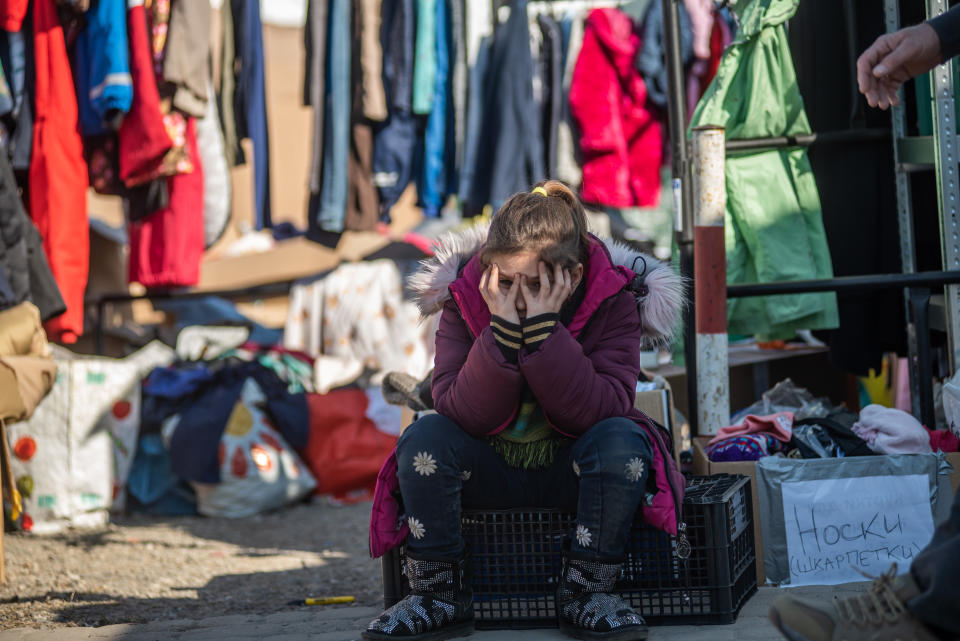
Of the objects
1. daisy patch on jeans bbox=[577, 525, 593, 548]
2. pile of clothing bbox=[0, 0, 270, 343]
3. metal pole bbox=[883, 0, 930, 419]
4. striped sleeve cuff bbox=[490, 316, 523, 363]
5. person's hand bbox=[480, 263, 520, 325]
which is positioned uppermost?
pile of clothing bbox=[0, 0, 270, 343]

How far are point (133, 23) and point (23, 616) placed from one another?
3.35 meters

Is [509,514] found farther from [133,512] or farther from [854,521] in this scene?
[133,512]

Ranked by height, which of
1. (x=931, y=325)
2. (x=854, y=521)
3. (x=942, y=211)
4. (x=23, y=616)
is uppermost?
(x=942, y=211)

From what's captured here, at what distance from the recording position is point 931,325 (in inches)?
151

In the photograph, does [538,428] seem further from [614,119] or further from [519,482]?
[614,119]

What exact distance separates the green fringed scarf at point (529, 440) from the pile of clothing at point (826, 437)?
0.74 metres

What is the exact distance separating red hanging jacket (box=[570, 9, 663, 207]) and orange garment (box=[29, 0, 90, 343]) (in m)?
2.84

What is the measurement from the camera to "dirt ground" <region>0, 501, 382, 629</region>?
3359mm

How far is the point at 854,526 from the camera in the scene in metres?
2.81

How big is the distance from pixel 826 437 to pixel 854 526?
34 centimetres

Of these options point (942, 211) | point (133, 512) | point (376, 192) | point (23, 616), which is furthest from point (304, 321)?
point (942, 211)

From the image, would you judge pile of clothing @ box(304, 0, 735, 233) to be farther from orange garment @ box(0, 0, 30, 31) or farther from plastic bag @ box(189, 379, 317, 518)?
orange garment @ box(0, 0, 30, 31)

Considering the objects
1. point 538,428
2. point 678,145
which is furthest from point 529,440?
point 678,145

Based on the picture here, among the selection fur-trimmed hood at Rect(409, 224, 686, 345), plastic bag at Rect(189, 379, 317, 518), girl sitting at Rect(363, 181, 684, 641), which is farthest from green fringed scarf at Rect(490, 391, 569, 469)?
plastic bag at Rect(189, 379, 317, 518)
